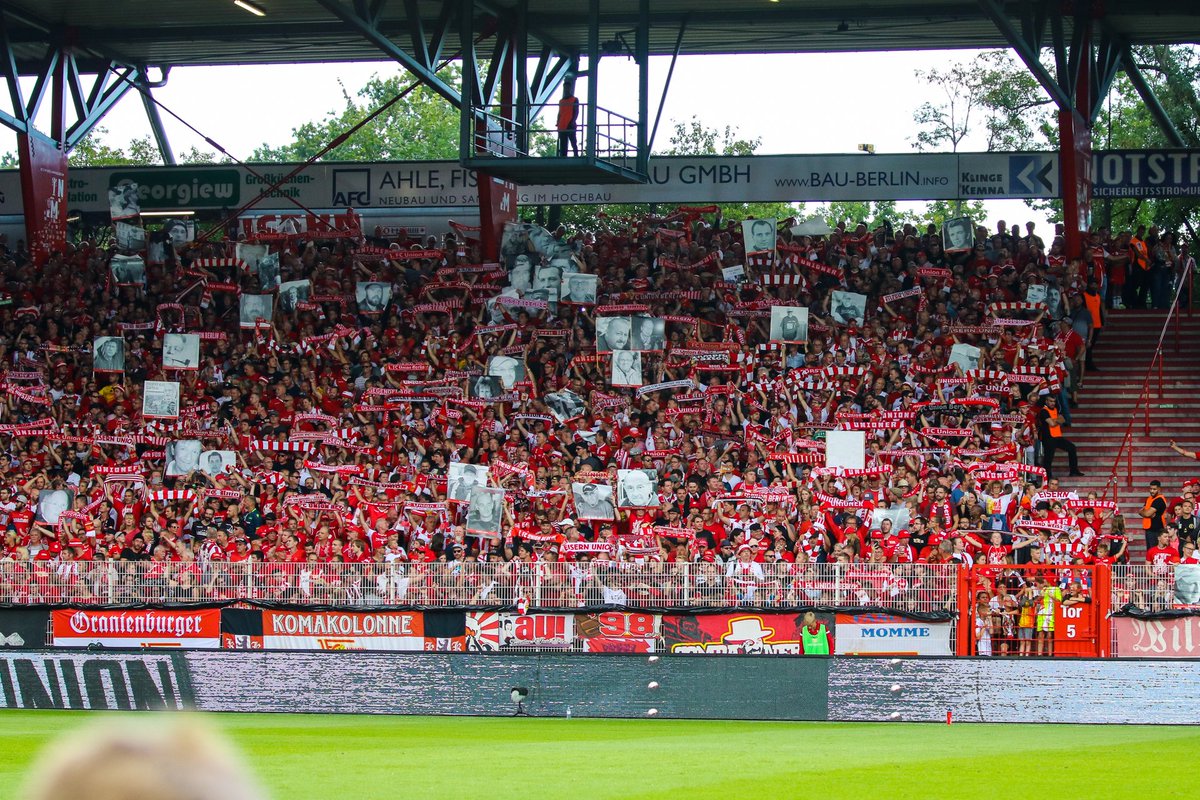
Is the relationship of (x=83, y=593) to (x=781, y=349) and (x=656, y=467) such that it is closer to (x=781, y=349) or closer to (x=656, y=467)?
(x=656, y=467)

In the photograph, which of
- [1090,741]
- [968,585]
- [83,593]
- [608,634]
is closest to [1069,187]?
[968,585]

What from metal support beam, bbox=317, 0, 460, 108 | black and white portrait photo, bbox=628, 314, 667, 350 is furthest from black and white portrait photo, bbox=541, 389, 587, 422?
metal support beam, bbox=317, 0, 460, 108

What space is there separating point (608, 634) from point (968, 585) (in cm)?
436

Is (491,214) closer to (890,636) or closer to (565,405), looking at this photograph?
(565,405)

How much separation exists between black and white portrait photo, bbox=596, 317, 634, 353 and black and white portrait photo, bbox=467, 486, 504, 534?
4.96 meters

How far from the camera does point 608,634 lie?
19.9m

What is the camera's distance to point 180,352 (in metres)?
28.2

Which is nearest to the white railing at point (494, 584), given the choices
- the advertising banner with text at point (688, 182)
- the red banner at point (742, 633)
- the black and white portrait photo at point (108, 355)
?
the red banner at point (742, 633)

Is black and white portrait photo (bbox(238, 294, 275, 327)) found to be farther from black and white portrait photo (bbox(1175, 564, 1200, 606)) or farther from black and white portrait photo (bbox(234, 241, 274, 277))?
black and white portrait photo (bbox(1175, 564, 1200, 606))

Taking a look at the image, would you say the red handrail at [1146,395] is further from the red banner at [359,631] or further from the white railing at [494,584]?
the red banner at [359,631]

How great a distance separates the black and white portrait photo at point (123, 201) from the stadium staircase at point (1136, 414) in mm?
18329

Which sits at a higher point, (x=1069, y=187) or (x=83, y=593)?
(x=1069, y=187)

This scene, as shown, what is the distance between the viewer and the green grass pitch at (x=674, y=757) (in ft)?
35.0

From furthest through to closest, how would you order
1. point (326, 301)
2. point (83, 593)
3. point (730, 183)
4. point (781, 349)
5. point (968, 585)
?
1. point (730, 183)
2. point (326, 301)
3. point (781, 349)
4. point (83, 593)
5. point (968, 585)
